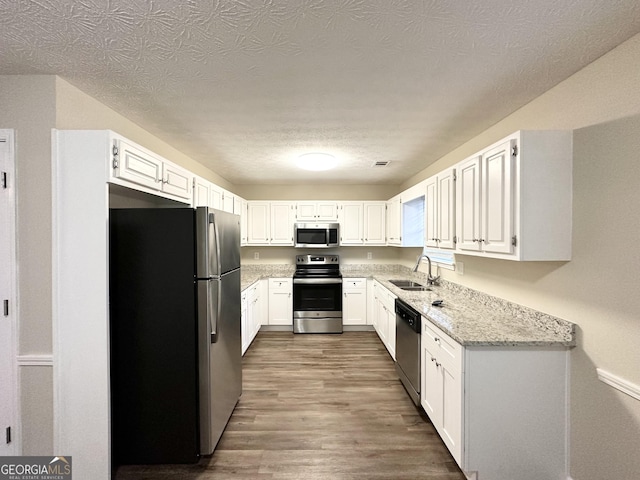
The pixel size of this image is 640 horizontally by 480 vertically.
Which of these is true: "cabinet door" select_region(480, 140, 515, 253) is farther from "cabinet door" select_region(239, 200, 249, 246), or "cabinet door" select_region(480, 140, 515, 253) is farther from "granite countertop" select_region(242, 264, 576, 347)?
"cabinet door" select_region(239, 200, 249, 246)

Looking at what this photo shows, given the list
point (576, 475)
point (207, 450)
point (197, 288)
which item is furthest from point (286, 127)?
point (576, 475)

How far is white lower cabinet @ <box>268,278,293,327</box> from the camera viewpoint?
4.79m

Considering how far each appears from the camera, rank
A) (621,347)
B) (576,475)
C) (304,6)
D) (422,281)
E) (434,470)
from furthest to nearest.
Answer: (422,281), (434,470), (576,475), (621,347), (304,6)

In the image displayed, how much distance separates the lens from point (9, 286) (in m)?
1.78

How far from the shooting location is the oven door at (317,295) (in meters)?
4.73

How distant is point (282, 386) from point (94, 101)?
3.00 metres

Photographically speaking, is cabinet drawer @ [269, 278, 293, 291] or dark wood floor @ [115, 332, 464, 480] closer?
dark wood floor @ [115, 332, 464, 480]

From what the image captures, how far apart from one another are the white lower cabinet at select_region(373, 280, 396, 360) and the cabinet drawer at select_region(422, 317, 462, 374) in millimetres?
956

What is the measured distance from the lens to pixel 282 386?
305cm

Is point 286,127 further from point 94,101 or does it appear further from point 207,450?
point 207,450

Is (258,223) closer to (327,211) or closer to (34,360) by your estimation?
(327,211)

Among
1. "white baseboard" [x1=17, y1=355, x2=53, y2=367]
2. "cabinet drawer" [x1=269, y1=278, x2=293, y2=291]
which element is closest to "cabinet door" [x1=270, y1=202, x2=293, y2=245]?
"cabinet drawer" [x1=269, y1=278, x2=293, y2=291]

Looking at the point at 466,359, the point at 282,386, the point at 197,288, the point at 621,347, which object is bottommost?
the point at 282,386

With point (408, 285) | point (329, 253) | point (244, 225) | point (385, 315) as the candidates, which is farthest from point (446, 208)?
point (244, 225)
